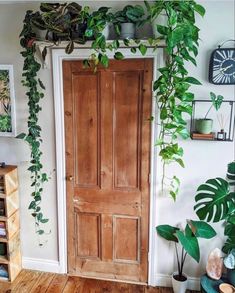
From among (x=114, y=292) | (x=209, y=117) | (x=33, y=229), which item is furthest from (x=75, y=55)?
(x=114, y=292)

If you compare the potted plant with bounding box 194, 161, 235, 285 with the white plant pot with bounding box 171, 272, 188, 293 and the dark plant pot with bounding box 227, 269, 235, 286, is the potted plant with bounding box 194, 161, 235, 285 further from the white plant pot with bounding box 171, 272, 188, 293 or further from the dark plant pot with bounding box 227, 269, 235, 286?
the white plant pot with bounding box 171, 272, 188, 293

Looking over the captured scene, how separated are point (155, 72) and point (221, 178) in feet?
3.19

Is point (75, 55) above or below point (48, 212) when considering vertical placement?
above

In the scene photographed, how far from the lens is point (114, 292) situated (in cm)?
258

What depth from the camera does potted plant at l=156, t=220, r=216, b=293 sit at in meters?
2.38

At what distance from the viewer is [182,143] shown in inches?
95.6

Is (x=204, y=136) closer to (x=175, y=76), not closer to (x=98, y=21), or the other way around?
(x=175, y=76)

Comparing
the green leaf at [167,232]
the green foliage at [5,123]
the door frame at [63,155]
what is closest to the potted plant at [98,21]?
the door frame at [63,155]

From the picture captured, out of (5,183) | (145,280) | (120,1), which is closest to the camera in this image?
(120,1)

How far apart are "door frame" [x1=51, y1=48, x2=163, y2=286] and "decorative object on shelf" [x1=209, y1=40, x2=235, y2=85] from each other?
0.39m

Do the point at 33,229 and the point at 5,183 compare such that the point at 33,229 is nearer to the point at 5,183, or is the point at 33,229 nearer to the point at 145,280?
the point at 5,183

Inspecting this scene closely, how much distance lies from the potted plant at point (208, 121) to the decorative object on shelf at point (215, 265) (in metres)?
0.96

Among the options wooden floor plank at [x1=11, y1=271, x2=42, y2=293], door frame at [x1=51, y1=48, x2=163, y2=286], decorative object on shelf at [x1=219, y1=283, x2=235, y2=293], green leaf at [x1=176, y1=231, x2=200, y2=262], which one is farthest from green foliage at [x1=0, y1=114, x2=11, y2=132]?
decorative object on shelf at [x1=219, y1=283, x2=235, y2=293]

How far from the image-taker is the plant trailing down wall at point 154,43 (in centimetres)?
202
